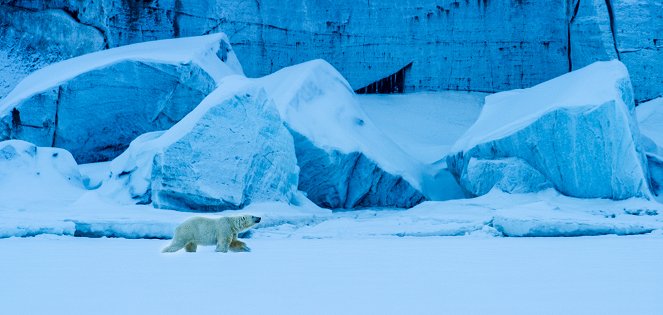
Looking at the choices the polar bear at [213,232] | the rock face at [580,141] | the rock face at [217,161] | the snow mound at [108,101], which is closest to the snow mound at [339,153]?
the rock face at [217,161]

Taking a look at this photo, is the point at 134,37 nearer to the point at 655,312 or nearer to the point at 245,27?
the point at 245,27

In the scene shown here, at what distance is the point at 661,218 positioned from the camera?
15.0 feet

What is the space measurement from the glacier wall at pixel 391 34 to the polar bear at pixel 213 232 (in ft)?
22.8

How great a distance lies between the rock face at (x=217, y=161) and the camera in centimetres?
496

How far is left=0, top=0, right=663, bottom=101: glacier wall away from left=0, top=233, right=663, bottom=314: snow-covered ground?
679cm

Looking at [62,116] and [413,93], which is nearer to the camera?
[62,116]

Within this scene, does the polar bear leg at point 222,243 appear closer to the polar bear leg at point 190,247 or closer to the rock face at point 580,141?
the polar bear leg at point 190,247

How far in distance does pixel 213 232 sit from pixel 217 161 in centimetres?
209

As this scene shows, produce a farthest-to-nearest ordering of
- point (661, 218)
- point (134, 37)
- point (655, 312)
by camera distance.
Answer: point (134, 37)
point (661, 218)
point (655, 312)

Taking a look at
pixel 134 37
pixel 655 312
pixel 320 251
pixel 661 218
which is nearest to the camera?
pixel 655 312

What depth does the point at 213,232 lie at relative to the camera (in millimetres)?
3092

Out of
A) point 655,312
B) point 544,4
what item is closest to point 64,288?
point 655,312

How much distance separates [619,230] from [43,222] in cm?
315

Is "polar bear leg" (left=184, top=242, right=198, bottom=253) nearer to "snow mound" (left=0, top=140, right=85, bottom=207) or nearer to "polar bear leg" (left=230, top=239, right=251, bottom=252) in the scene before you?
"polar bear leg" (left=230, top=239, right=251, bottom=252)
